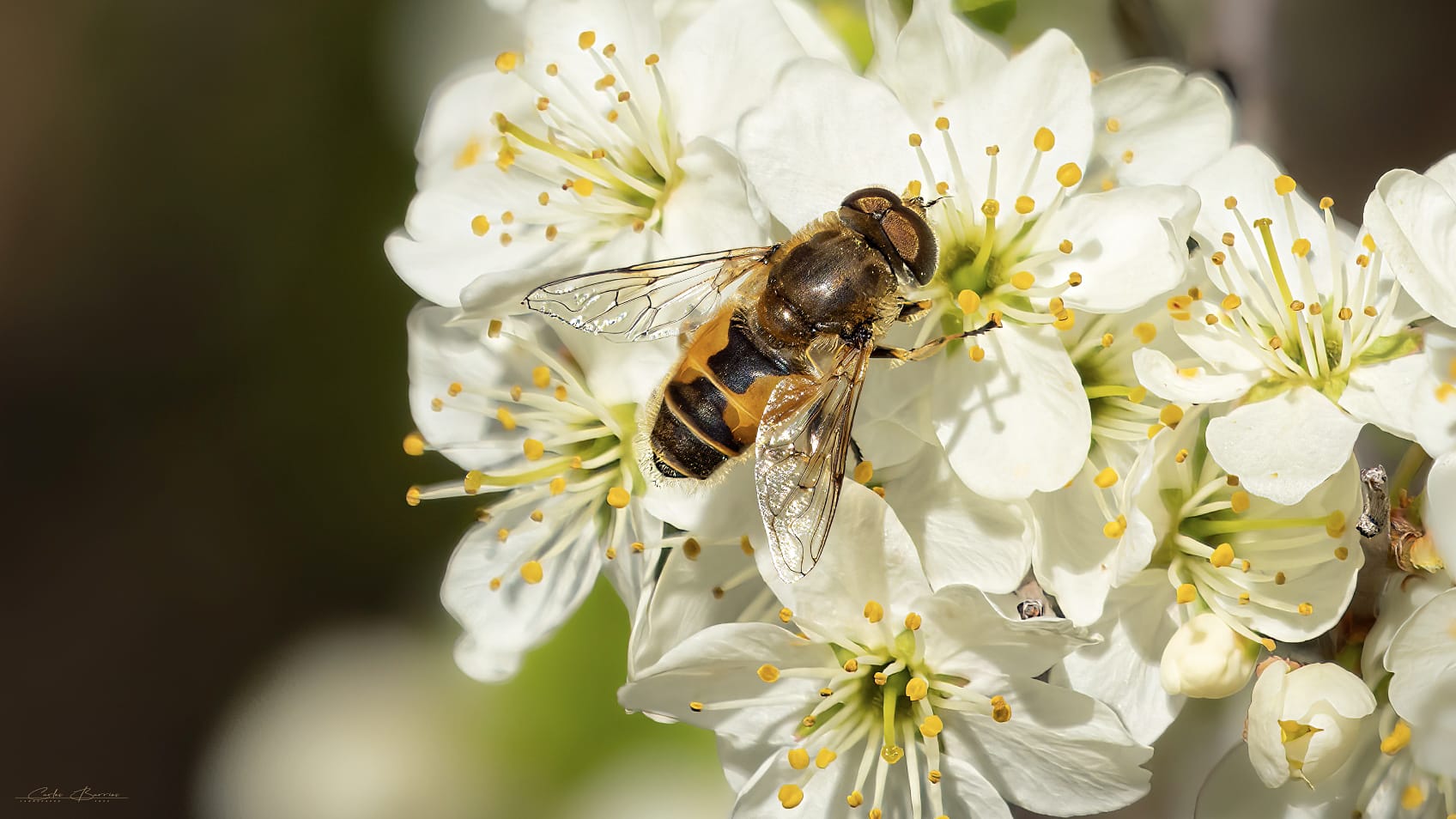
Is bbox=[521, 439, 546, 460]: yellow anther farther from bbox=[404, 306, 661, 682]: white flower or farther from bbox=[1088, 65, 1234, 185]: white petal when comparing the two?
bbox=[1088, 65, 1234, 185]: white petal

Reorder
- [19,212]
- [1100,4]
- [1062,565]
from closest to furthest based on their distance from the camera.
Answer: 1. [1062,565]
2. [1100,4]
3. [19,212]

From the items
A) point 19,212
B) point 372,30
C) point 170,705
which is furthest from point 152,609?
point 372,30

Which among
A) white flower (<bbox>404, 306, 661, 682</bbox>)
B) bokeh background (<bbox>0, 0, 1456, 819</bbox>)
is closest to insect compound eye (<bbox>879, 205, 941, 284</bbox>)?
white flower (<bbox>404, 306, 661, 682</bbox>)

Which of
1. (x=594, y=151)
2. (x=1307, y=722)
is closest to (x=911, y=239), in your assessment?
(x=594, y=151)

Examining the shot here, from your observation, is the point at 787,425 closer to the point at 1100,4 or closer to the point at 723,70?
the point at 723,70

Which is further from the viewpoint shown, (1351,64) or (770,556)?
(1351,64)

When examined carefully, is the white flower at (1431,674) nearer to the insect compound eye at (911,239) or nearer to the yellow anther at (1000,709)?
the yellow anther at (1000,709)
